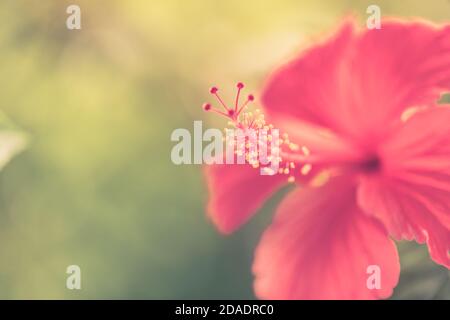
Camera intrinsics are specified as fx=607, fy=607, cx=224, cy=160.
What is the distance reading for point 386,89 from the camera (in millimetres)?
799

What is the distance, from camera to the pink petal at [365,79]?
2.54 feet

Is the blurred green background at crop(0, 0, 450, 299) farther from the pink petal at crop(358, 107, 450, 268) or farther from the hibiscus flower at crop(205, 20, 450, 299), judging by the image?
the pink petal at crop(358, 107, 450, 268)

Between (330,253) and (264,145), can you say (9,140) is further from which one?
(330,253)

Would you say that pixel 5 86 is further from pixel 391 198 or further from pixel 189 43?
pixel 391 198

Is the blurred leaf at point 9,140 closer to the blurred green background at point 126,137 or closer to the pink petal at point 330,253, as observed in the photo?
the blurred green background at point 126,137

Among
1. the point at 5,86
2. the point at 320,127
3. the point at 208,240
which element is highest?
the point at 5,86

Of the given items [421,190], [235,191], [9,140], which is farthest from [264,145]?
[9,140]

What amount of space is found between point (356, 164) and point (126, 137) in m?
0.35

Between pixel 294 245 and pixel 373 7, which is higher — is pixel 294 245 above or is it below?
below

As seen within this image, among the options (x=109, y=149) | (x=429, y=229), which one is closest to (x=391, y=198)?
(x=429, y=229)

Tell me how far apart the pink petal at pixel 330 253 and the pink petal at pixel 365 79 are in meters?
0.10

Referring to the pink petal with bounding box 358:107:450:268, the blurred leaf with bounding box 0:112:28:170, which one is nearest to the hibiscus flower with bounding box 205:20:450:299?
the pink petal with bounding box 358:107:450:268

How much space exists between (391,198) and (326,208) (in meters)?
0.09

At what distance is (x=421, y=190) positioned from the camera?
2.58 feet
